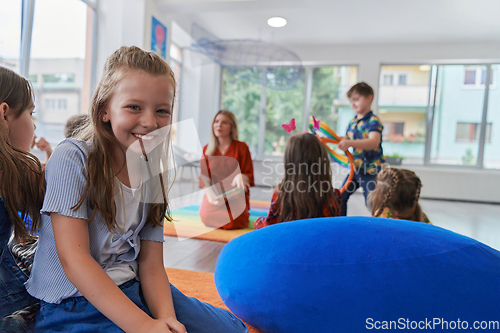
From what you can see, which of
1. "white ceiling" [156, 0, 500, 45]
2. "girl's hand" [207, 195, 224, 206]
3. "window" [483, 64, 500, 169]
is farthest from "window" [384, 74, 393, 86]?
"girl's hand" [207, 195, 224, 206]

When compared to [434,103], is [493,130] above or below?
below

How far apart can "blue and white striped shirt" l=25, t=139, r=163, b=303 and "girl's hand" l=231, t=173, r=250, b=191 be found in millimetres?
1984

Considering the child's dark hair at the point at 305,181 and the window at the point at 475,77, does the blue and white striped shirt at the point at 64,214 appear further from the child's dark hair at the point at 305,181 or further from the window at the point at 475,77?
the window at the point at 475,77

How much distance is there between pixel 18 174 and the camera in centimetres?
82

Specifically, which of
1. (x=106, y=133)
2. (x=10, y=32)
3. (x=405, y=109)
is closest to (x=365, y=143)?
(x=106, y=133)

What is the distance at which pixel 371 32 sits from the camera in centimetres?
541

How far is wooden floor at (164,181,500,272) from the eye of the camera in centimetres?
200

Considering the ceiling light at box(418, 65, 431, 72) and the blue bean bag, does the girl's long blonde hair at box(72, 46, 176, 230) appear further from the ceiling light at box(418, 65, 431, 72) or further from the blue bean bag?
the ceiling light at box(418, 65, 431, 72)

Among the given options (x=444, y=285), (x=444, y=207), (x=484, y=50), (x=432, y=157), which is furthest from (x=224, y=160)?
(x=484, y=50)

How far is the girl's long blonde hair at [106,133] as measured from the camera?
79 cm

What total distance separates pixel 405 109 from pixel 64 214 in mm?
6368

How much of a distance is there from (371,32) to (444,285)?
5.32 meters

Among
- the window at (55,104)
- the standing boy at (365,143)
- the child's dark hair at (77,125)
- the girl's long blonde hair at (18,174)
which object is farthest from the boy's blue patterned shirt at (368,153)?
the window at (55,104)

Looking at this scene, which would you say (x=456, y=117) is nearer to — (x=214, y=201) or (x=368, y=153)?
(x=368, y=153)
